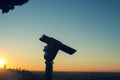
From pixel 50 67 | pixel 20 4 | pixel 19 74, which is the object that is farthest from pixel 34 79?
pixel 20 4

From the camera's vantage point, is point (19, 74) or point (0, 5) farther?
point (19, 74)

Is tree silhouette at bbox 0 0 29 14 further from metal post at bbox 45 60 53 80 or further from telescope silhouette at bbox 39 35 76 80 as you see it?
metal post at bbox 45 60 53 80

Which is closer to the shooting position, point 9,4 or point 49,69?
point 9,4

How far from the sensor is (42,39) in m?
12.0

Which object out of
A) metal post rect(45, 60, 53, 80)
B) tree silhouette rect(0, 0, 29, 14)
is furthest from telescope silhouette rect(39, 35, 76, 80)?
tree silhouette rect(0, 0, 29, 14)

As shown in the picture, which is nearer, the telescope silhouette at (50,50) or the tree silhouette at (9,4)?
the tree silhouette at (9,4)

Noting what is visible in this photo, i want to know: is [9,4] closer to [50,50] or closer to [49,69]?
[50,50]

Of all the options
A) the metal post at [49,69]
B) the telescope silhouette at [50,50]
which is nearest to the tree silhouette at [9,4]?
the telescope silhouette at [50,50]

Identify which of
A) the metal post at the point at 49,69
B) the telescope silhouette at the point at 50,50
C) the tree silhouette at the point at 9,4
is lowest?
the metal post at the point at 49,69

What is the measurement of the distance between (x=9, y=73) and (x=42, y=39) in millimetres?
3149

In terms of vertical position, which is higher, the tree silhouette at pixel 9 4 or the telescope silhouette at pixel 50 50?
the tree silhouette at pixel 9 4

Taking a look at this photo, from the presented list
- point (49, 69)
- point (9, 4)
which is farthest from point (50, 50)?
point (9, 4)

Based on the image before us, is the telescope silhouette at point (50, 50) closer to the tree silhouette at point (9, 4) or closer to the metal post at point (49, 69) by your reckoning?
the metal post at point (49, 69)

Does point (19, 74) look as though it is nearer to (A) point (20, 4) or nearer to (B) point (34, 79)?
(B) point (34, 79)
